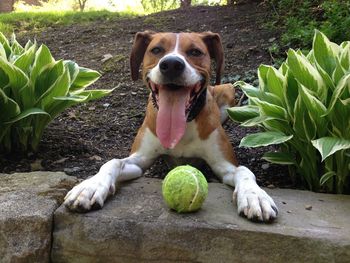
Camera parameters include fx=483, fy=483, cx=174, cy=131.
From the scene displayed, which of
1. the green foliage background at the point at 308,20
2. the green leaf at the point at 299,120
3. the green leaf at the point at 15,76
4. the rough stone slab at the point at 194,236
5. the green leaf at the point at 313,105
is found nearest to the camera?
the rough stone slab at the point at 194,236

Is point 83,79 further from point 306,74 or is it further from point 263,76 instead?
point 306,74

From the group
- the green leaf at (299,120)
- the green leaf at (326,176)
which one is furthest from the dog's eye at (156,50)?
the green leaf at (326,176)

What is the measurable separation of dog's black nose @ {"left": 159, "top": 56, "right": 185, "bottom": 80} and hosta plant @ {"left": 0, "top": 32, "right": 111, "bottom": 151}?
2.69 feet

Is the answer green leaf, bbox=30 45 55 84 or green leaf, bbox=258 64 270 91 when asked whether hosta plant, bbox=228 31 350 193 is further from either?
green leaf, bbox=30 45 55 84

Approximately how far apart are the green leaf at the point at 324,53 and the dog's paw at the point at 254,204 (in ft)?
3.33

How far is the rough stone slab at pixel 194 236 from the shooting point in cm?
225

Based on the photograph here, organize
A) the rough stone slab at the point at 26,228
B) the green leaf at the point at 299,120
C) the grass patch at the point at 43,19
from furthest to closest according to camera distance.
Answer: the grass patch at the point at 43,19, the green leaf at the point at 299,120, the rough stone slab at the point at 26,228

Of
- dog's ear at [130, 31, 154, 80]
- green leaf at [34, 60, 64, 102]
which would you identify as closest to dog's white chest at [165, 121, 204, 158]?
dog's ear at [130, 31, 154, 80]

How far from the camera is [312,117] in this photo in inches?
110

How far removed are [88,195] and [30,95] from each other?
1.22 m

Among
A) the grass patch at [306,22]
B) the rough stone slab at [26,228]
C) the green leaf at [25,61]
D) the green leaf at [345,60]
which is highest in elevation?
the grass patch at [306,22]

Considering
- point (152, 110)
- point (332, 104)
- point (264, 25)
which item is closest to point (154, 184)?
point (152, 110)

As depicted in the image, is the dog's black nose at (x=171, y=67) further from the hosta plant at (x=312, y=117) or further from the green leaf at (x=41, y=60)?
the green leaf at (x=41, y=60)

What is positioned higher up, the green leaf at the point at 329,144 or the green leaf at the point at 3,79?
the green leaf at the point at 3,79
